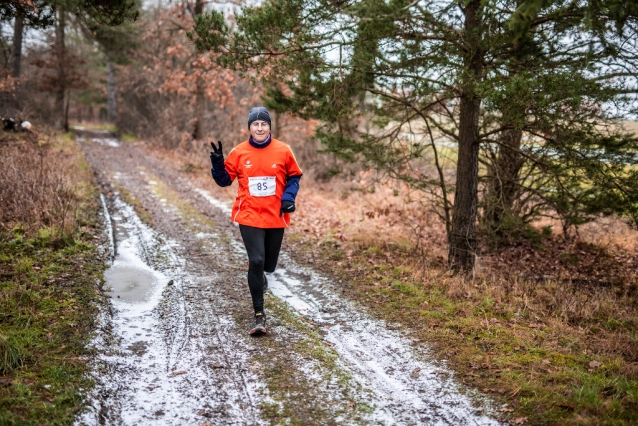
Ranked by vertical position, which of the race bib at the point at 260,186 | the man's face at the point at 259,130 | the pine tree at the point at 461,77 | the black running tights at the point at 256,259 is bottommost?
the black running tights at the point at 256,259

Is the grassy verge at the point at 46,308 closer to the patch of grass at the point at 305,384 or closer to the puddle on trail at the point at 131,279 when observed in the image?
the puddle on trail at the point at 131,279

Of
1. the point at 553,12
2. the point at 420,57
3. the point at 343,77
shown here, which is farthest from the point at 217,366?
the point at 553,12

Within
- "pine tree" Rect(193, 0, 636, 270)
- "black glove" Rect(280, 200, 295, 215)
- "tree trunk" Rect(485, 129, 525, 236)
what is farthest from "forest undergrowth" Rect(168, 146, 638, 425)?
"black glove" Rect(280, 200, 295, 215)

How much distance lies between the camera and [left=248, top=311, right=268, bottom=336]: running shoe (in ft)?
17.3

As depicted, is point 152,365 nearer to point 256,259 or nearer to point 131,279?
point 256,259

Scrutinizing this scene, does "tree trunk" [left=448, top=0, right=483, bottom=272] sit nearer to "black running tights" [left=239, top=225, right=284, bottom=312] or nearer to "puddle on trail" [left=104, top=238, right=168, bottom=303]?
"black running tights" [left=239, top=225, right=284, bottom=312]

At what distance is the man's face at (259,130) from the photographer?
17.3 feet

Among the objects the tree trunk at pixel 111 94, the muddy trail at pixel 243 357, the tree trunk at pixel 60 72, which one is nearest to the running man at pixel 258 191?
the muddy trail at pixel 243 357

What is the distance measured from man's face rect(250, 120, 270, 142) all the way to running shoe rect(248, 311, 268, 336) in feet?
6.39

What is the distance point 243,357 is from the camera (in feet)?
A: 15.7

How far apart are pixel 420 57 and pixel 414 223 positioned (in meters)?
6.87

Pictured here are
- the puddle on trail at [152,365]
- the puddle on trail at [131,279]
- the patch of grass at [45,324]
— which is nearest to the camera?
the patch of grass at [45,324]

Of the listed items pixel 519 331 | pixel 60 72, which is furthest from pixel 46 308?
pixel 60 72

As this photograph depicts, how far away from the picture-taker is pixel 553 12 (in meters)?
6.13
